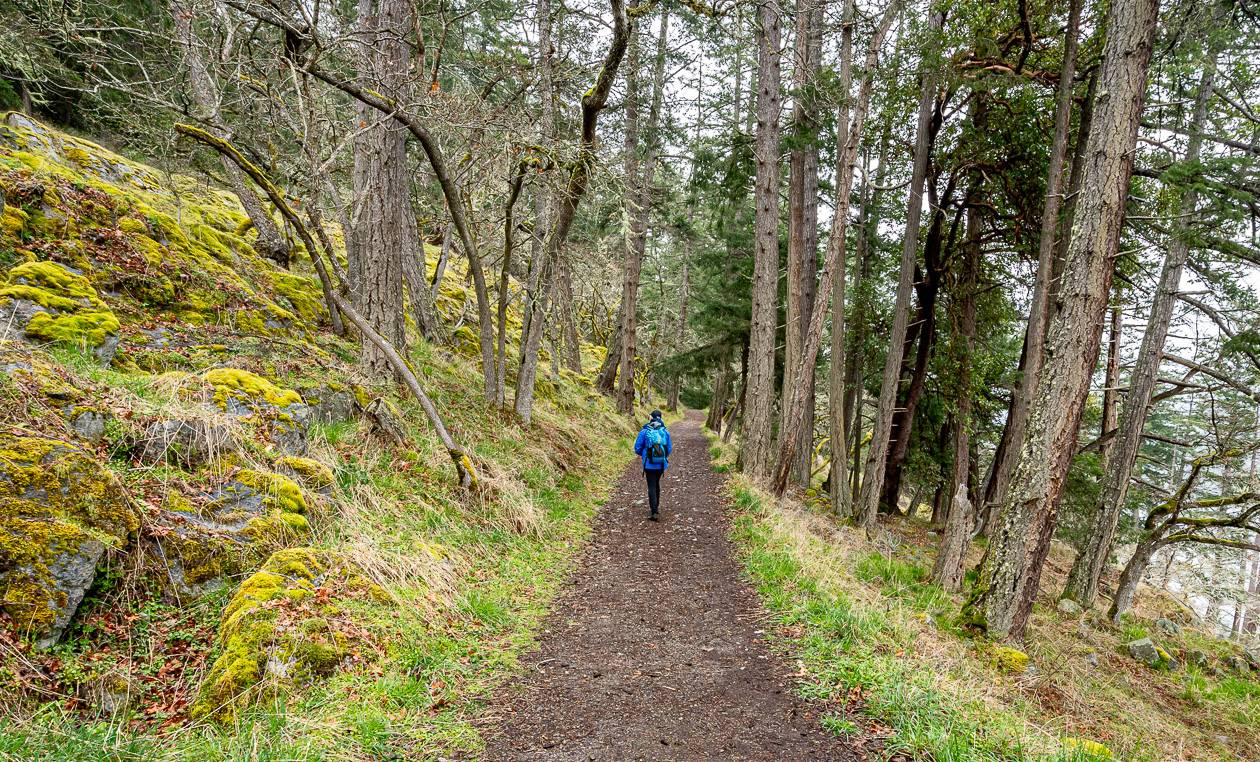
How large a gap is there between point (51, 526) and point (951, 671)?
623 cm

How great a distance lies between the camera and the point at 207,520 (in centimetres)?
400

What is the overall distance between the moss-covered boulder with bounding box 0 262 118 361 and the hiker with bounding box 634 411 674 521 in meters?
6.41

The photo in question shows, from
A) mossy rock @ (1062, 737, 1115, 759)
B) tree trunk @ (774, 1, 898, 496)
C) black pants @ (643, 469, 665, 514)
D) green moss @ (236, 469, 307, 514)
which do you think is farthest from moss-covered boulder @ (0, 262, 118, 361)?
tree trunk @ (774, 1, 898, 496)

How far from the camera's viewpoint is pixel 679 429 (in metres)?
27.7

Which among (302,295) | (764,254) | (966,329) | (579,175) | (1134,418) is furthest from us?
(966,329)

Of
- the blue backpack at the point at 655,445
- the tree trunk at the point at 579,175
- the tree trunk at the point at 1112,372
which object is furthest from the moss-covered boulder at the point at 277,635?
the tree trunk at the point at 1112,372

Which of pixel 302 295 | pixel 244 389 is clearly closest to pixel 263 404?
pixel 244 389

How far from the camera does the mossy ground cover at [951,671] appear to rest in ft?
11.2

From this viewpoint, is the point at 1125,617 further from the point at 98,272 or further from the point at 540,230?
the point at 98,272

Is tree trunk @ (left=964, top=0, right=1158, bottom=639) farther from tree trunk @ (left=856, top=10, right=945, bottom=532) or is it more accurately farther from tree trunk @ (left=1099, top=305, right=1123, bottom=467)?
tree trunk @ (left=1099, top=305, right=1123, bottom=467)

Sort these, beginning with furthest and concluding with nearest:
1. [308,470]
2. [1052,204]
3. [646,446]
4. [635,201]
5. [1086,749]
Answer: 1. [635,201]
2. [646,446]
3. [1052,204]
4. [308,470]
5. [1086,749]

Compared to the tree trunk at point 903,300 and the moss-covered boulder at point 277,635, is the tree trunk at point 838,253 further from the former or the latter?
the moss-covered boulder at point 277,635

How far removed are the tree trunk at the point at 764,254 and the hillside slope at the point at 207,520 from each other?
5.21m

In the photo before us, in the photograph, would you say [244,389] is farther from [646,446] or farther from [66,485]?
[646,446]
